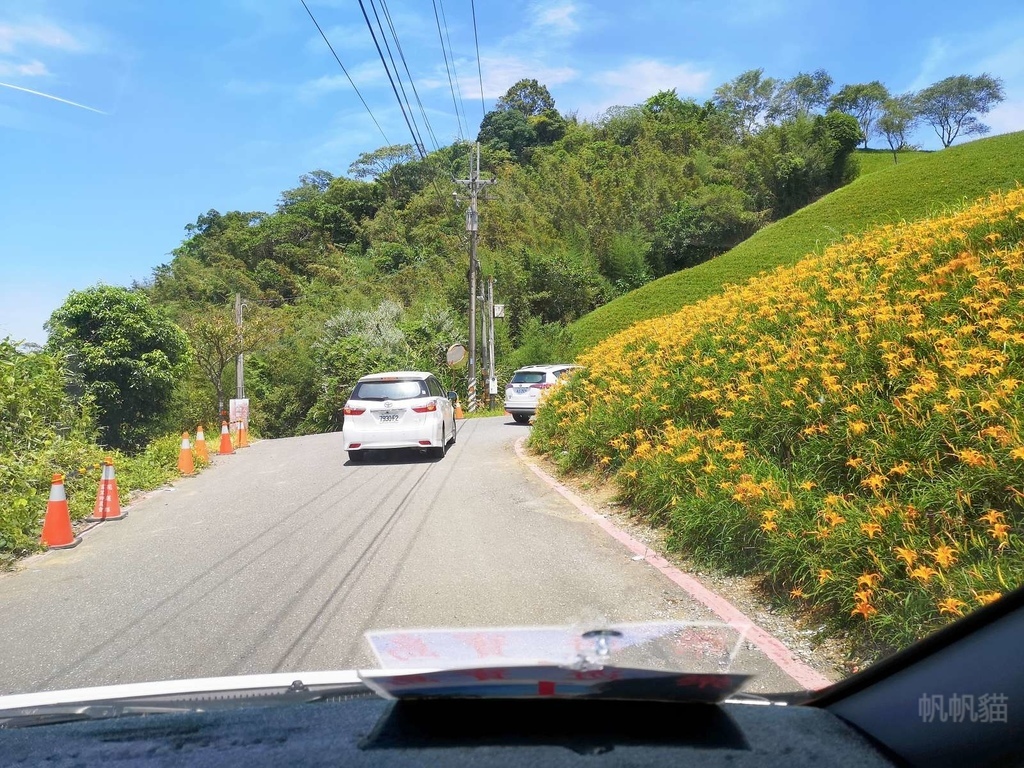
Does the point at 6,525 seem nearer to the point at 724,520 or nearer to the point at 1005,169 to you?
the point at 724,520

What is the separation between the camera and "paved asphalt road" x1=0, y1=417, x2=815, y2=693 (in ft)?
16.1

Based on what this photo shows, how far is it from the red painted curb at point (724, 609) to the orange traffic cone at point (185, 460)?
8622 millimetres

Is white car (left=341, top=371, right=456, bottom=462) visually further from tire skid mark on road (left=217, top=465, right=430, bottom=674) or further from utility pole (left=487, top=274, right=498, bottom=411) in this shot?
utility pole (left=487, top=274, right=498, bottom=411)

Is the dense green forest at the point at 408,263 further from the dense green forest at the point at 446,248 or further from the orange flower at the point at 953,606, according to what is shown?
the orange flower at the point at 953,606

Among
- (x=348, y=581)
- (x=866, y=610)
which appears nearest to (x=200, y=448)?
(x=348, y=581)

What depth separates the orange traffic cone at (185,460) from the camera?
14.5 metres

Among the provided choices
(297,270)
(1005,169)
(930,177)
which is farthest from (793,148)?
(297,270)

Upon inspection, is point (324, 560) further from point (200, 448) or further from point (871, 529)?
point (200, 448)

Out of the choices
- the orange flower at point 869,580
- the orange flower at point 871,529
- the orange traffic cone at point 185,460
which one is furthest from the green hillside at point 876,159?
the orange flower at point 869,580

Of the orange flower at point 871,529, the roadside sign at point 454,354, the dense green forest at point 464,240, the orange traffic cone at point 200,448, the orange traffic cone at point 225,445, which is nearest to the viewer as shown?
the orange flower at point 871,529

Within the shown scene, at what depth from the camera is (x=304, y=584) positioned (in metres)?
6.44

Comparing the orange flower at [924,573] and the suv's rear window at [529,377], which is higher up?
the suv's rear window at [529,377]

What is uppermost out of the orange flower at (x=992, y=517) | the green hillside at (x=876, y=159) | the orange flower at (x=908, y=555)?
the green hillside at (x=876, y=159)

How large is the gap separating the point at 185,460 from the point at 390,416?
13.6ft
